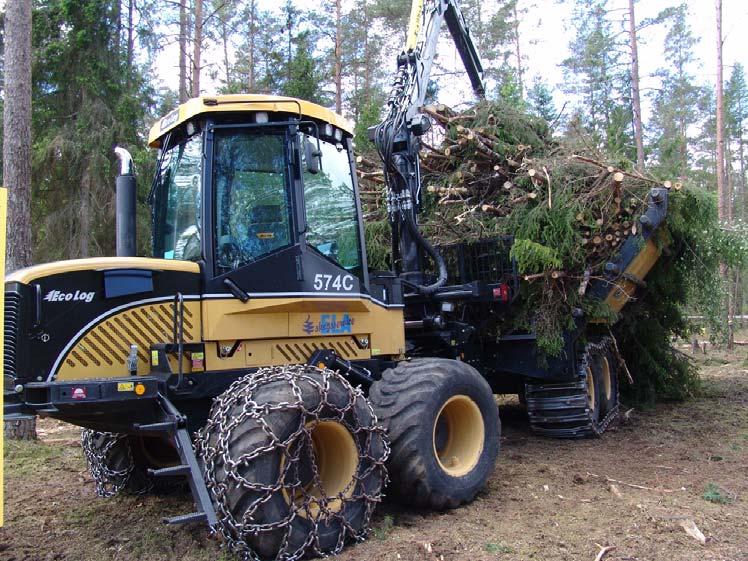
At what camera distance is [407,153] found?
24.1 feet

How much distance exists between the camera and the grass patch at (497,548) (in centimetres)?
423

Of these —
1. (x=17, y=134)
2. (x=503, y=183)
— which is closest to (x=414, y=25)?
(x=503, y=183)

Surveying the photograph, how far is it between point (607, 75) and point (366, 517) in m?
23.2

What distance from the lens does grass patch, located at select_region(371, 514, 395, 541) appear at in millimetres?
4520

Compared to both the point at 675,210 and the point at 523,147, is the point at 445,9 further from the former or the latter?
the point at 675,210

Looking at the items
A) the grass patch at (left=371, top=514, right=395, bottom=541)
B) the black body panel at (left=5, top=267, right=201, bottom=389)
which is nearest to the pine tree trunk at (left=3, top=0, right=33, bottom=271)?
the black body panel at (left=5, top=267, right=201, bottom=389)

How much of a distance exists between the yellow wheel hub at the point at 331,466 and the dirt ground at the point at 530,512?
35cm

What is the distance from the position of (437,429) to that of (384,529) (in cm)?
117

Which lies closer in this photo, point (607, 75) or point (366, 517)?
point (366, 517)

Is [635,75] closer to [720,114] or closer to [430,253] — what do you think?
[720,114]

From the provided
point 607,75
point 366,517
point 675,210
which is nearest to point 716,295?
point 675,210

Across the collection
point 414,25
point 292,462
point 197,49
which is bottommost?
point 292,462

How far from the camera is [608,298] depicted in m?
7.48

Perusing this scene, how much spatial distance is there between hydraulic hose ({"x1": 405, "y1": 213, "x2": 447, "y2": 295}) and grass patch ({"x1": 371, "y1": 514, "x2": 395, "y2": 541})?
2778mm
